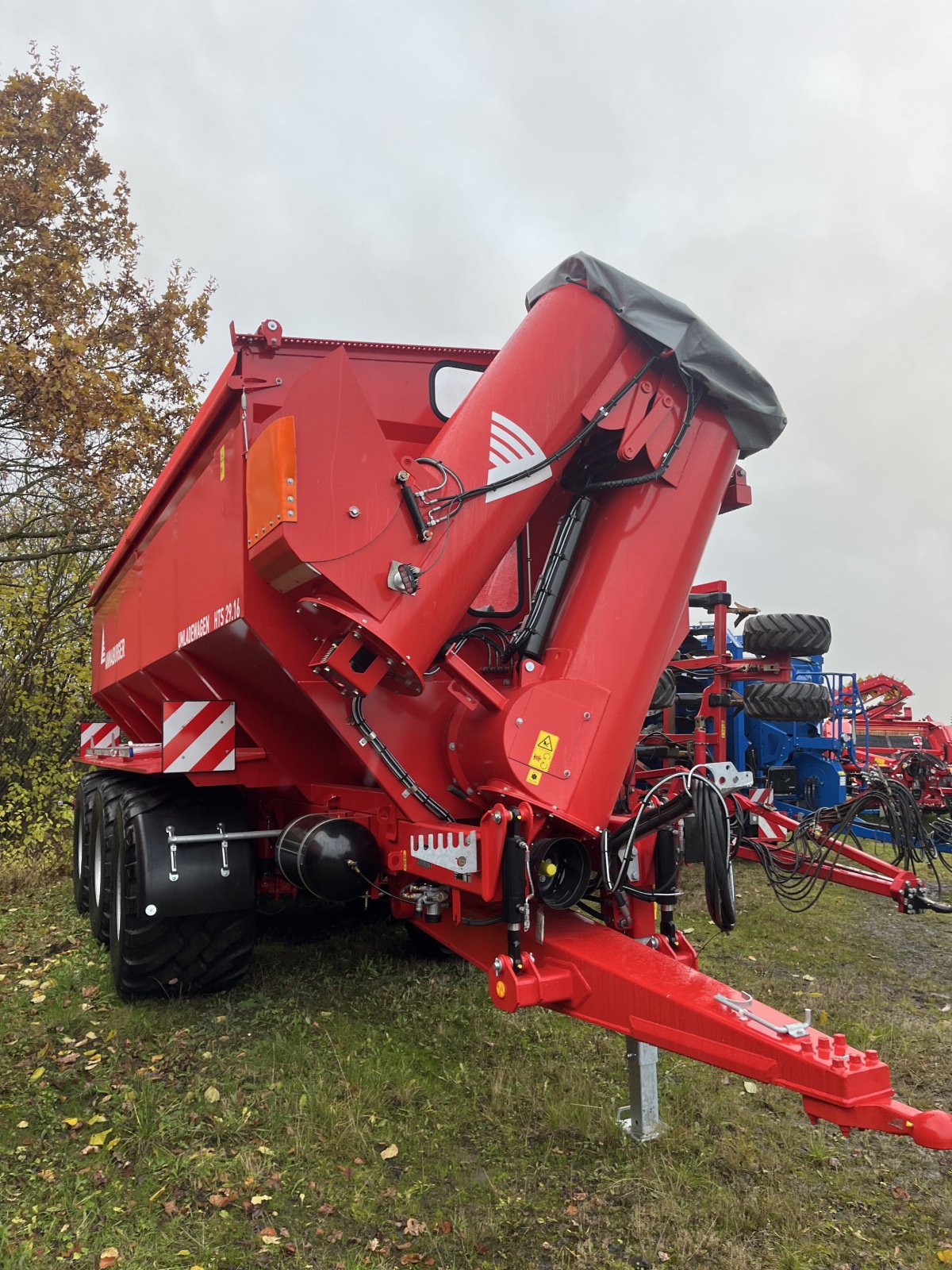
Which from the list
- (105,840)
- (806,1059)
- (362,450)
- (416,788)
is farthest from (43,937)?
(806,1059)

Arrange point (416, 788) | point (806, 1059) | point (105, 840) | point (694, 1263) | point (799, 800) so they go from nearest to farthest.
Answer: point (806, 1059) → point (694, 1263) → point (416, 788) → point (105, 840) → point (799, 800)

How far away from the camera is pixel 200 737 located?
4199 millimetres

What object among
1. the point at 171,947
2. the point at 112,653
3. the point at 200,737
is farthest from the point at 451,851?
the point at 112,653

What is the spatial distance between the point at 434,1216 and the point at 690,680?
Answer: 6.90 metres

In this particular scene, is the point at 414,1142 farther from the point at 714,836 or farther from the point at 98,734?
the point at 98,734

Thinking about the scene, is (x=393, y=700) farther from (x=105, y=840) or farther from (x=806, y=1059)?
(x=105, y=840)

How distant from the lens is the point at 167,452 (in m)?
10.5

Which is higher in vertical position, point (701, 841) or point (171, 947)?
point (701, 841)

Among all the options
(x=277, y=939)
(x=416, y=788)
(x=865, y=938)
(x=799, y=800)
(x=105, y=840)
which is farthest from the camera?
(x=799, y=800)

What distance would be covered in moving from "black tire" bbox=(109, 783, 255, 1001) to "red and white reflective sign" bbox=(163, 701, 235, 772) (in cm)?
42

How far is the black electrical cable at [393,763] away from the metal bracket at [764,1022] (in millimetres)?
1189

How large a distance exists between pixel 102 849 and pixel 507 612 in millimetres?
3278

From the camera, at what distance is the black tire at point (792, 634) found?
749cm

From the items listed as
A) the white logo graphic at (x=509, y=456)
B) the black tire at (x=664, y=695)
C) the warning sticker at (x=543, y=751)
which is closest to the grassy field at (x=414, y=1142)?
the warning sticker at (x=543, y=751)
